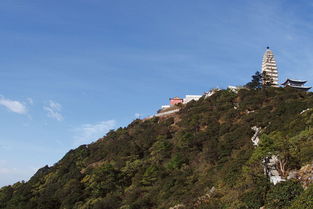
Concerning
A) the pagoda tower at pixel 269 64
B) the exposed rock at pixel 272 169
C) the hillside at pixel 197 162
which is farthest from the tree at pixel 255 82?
the exposed rock at pixel 272 169

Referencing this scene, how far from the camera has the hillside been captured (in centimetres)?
2044

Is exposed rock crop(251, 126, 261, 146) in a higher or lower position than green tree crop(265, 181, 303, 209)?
higher

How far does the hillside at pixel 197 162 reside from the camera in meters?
20.4

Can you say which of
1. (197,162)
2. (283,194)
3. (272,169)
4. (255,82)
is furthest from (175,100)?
(283,194)

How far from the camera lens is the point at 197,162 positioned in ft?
115

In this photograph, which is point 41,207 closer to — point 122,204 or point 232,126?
point 122,204

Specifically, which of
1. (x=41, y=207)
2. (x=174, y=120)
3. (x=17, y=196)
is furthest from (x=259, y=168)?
(x=17, y=196)

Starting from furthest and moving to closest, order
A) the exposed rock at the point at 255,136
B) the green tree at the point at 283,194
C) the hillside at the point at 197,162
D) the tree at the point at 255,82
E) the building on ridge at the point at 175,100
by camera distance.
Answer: the building on ridge at the point at 175,100 → the tree at the point at 255,82 → the exposed rock at the point at 255,136 → the hillside at the point at 197,162 → the green tree at the point at 283,194

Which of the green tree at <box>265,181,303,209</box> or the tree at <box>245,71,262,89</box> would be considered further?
the tree at <box>245,71,262,89</box>

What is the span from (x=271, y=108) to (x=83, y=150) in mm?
29640

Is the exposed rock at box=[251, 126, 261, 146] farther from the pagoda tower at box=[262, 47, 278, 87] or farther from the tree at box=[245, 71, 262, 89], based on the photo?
the pagoda tower at box=[262, 47, 278, 87]

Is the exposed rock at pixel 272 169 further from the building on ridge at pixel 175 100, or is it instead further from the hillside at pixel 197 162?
the building on ridge at pixel 175 100

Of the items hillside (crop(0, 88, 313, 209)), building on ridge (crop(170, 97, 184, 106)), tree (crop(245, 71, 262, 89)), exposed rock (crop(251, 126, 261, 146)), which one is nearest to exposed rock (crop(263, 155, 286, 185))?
hillside (crop(0, 88, 313, 209))

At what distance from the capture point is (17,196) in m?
44.2
